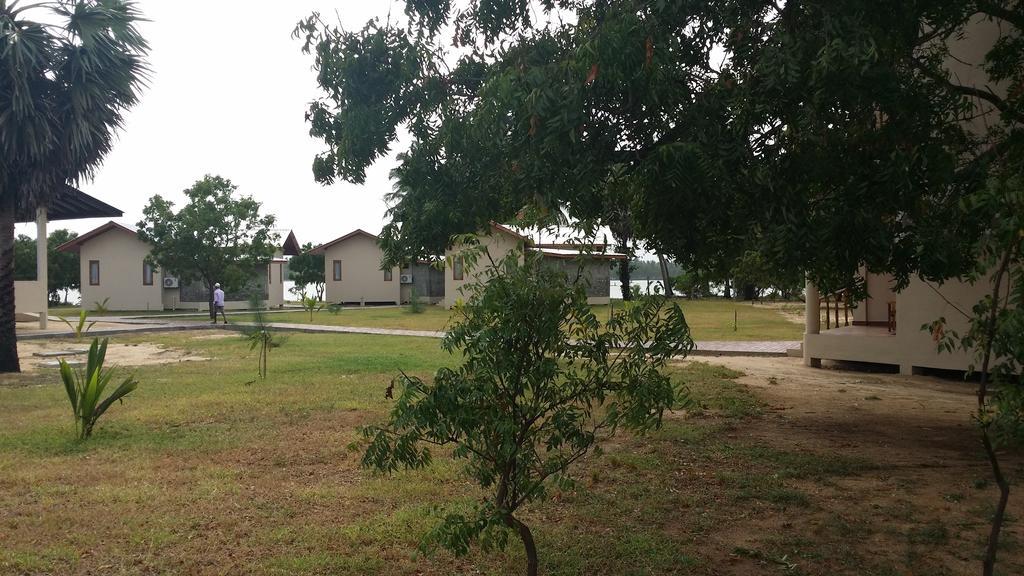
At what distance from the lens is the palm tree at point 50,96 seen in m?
12.7

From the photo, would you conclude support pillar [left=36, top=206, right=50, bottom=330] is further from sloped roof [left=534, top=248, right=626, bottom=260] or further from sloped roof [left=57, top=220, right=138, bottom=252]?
sloped roof [left=534, top=248, right=626, bottom=260]

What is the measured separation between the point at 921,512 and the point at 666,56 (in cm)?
371

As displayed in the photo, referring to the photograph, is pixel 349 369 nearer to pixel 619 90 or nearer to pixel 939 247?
pixel 619 90

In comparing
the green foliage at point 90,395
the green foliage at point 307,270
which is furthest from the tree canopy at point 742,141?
the green foliage at point 307,270

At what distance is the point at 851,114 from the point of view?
236 inches

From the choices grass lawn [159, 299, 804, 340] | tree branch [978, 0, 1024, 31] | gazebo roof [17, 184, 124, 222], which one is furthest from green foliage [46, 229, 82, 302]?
tree branch [978, 0, 1024, 31]

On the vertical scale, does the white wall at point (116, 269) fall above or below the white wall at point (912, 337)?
above

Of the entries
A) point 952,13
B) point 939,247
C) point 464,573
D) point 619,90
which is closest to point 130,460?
point 464,573

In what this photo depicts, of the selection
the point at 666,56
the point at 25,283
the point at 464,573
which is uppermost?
the point at 666,56

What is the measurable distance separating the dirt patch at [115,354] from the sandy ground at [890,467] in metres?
11.0

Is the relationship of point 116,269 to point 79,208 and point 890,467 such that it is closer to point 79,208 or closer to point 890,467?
point 79,208

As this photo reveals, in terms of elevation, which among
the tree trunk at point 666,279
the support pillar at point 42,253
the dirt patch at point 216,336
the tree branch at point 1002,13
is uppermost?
the tree branch at point 1002,13

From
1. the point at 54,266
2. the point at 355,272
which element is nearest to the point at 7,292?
the point at 355,272

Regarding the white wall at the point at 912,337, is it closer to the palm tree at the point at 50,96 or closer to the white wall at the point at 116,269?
the palm tree at the point at 50,96
